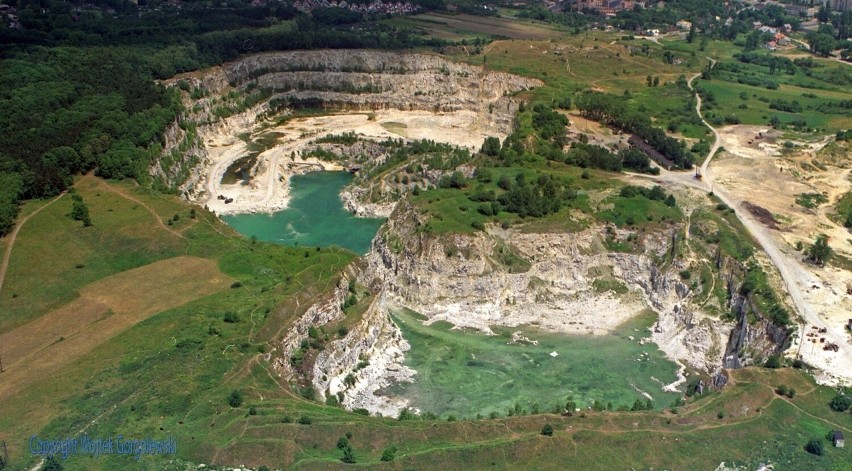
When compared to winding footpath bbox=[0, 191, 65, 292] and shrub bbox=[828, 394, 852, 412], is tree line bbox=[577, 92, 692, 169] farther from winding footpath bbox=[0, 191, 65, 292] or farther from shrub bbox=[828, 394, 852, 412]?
winding footpath bbox=[0, 191, 65, 292]

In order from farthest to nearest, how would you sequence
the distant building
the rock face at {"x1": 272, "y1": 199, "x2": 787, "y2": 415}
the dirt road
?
the rock face at {"x1": 272, "y1": 199, "x2": 787, "y2": 415}, the dirt road, the distant building

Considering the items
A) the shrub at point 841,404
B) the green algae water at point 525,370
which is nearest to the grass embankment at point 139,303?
the green algae water at point 525,370

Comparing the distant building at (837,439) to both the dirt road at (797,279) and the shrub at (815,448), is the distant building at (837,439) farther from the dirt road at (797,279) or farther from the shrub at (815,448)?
the dirt road at (797,279)

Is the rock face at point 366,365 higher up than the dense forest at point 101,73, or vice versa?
the dense forest at point 101,73

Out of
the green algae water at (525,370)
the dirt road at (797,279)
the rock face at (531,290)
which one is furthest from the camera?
the rock face at (531,290)

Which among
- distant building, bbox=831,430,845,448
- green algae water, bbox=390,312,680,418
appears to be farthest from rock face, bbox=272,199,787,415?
distant building, bbox=831,430,845,448
